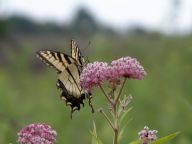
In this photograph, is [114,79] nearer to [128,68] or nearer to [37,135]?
[128,68]

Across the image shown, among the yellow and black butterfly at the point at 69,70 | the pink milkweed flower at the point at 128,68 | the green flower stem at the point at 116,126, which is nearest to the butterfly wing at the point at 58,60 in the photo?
the yellow and black butterfly at the point at 69,70

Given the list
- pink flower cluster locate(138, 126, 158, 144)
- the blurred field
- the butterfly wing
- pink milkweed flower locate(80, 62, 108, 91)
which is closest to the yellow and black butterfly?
the butterfly wing

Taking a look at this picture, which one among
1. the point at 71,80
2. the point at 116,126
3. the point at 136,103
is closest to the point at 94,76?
the point at 116,126

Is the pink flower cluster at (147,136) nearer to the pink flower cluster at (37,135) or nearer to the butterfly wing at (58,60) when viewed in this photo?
the pink flower cluster at (37,135)

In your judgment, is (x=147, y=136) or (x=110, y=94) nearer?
(x=147, y=136)

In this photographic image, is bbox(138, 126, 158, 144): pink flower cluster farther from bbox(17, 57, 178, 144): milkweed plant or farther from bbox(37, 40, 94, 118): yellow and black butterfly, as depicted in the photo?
bbox(37, 40, 94, 118): yellow and black butterfly

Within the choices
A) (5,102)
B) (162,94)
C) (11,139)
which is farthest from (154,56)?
(11,139)
